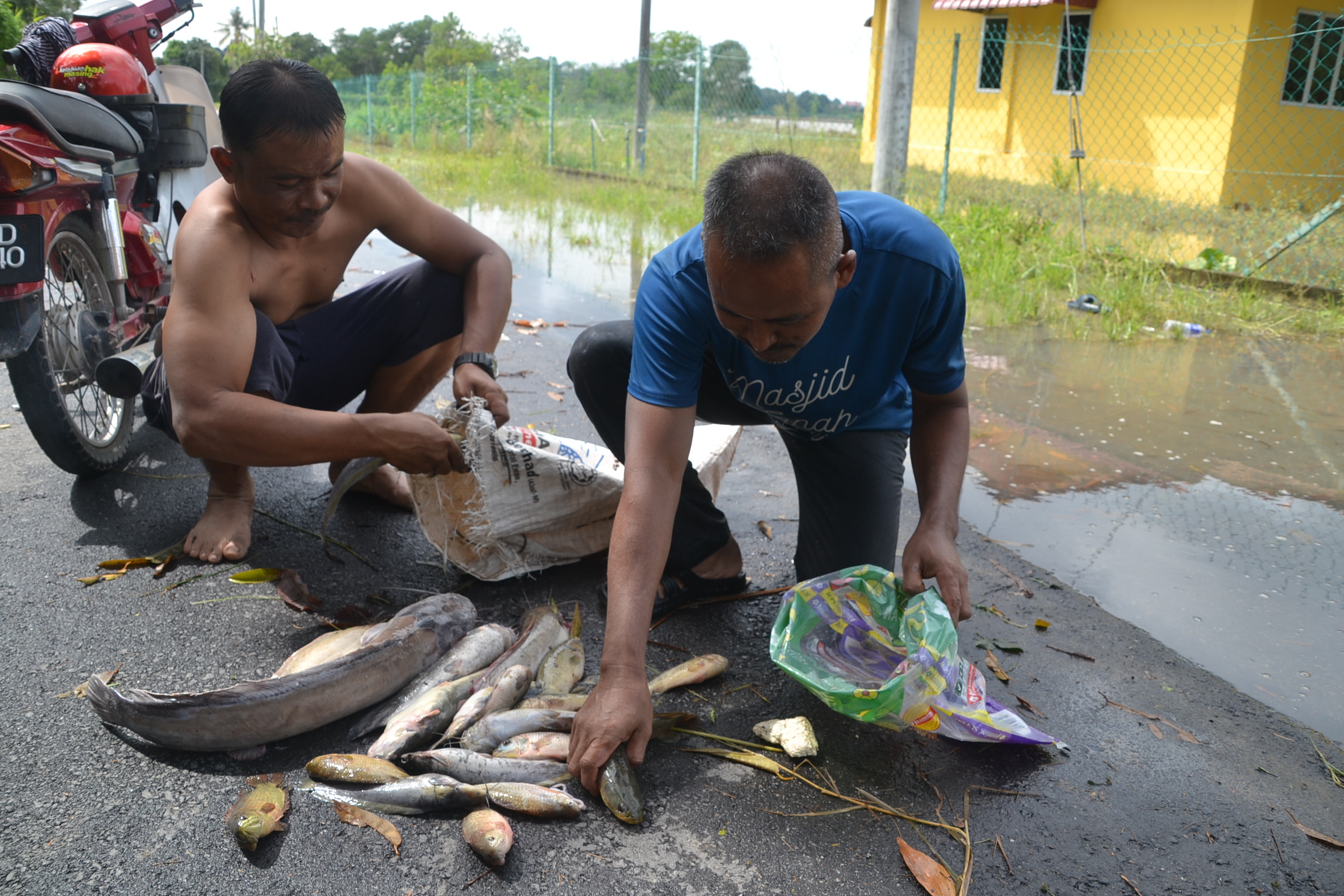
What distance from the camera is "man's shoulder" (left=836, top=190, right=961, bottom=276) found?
2.25 metres

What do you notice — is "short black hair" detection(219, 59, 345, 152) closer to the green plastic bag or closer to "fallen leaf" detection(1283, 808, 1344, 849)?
the green plastic bag

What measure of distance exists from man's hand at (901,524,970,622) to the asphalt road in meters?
0.34

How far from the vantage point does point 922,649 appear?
2080 millimetres

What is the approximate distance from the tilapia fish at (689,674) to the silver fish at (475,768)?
410mm

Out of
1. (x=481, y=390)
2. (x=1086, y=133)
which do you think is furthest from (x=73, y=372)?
(x=1086, y=133)

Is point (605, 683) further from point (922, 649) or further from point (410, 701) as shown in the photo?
point (922, 649)

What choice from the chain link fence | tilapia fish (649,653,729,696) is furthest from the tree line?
tilapia fish (649,653,729,696)

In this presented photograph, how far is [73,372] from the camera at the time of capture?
340cm

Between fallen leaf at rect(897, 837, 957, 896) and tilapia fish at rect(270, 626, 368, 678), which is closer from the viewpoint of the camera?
fallen leaf at rect(897, 837, 957, 896)

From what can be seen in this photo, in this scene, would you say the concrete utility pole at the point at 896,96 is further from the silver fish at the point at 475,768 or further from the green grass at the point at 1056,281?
the silver fish at the point at 475,768

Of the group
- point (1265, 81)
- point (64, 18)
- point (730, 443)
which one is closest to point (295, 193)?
point (730, 443)

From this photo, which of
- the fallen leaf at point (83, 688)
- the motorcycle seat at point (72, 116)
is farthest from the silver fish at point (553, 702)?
the motorcycle seat at point (72, 116)

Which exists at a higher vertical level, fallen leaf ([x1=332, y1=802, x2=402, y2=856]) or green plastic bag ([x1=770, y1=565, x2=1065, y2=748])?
green plastic bag ([x1=770, y1=565, x2=1065, y2=748])

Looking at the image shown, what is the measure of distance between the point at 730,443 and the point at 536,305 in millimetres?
3871
